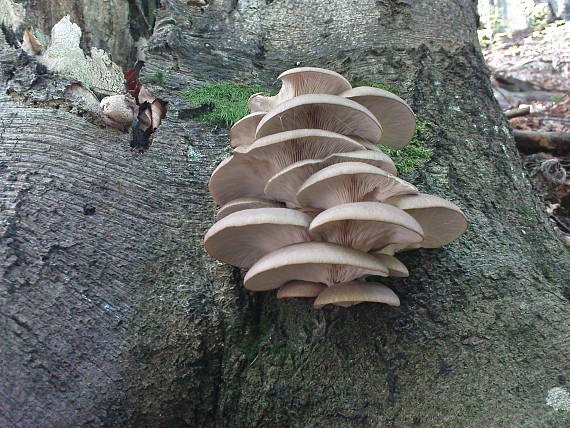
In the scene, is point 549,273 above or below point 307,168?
below

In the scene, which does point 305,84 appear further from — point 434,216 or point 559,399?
point 559,399

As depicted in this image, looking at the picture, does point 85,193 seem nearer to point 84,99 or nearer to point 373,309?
point 84,99

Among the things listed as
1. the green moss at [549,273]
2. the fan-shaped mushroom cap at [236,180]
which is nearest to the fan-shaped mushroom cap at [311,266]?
the fan-shaped mushroom cap at [236,180]

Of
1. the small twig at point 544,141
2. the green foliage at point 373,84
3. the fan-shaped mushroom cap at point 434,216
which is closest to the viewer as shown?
the fan-shaped mushroom cap at point 434,216

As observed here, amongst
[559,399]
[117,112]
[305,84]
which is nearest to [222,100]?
[117,112]

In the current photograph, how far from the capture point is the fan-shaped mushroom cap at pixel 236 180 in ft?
6.73

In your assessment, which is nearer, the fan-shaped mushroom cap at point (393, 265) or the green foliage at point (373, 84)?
the fan-shaped mushroom cap at point (393, 265)

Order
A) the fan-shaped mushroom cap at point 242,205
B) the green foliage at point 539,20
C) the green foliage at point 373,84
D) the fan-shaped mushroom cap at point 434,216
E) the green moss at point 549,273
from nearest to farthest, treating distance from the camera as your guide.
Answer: the fan-shaped mushroom cap at point 434,216
the fan-shaped mushroom cap at point 242,205
the green moss at point 549,273
the green foliage at point 373,84
the green foliage at point 539,20

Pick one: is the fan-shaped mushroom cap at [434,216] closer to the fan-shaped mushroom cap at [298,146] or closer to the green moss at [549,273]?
the fan-shaped mushroom cap at [298,146]

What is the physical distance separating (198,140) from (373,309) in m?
1.37

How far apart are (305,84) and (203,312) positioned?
1.18 metres

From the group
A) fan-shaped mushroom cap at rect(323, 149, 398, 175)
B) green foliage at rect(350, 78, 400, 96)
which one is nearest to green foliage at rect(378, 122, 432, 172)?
green foliage at rect(350, 78, 400, 96)

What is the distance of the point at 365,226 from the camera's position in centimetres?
177

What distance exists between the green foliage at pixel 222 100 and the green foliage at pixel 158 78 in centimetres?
15
